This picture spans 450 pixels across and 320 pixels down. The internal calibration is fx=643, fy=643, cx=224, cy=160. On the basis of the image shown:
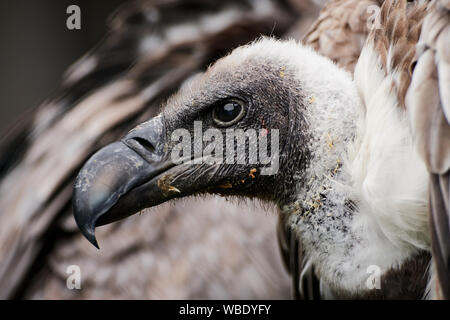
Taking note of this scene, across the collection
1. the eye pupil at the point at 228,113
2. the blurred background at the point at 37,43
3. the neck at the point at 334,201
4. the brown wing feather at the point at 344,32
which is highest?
the blurred background at the point at 37,43

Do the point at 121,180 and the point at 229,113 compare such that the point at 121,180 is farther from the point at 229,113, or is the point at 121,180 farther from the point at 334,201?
the point at 334,201

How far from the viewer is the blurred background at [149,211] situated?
221 cm

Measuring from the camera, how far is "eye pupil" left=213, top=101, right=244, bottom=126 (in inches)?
58.0

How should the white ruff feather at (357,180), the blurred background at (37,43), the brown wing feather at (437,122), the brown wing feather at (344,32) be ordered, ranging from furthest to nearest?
the blurred background at (37,43), the brown wing feather at (344,32), the white ruff feather at (357,180), the brown wing feather at (437,122)

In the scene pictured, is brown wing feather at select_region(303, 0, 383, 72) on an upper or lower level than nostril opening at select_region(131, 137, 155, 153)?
upper

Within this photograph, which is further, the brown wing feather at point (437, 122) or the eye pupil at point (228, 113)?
the eye pupil at point (228, 113)

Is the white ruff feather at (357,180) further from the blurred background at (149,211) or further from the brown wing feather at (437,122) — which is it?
the blurred background at (149,211)

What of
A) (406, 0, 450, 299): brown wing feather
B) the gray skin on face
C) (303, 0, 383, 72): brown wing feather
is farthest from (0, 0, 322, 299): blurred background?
(406, 0, 450, 299): brown wing feather

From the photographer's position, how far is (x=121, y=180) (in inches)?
55.0

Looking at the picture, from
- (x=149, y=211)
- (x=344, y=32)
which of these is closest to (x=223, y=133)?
(x=344, y=32)

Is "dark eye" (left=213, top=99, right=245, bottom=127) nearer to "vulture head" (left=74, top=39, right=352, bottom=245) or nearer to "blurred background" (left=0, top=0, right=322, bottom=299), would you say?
"vulture head" (left=74, top=39, right=352, bottom=245)

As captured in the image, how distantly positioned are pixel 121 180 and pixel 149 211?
2.99 feet

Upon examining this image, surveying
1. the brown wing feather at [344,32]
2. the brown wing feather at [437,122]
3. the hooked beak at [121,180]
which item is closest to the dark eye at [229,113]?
the hooked beak at [121,180]

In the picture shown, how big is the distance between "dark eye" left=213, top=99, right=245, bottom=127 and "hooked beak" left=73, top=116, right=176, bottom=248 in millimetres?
133
